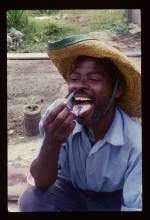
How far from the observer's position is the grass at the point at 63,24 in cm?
288

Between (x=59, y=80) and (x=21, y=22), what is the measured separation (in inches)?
15.9

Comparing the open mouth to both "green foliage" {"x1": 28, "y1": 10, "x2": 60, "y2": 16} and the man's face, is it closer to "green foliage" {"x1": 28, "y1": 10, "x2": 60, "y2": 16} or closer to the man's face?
the man's face

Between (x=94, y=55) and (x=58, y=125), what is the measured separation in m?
0.37

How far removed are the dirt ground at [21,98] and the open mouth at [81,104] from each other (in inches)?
7.4

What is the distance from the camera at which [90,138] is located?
2.73 meters

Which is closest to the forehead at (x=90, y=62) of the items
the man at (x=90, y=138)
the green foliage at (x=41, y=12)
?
the man at (x=90, y=138)

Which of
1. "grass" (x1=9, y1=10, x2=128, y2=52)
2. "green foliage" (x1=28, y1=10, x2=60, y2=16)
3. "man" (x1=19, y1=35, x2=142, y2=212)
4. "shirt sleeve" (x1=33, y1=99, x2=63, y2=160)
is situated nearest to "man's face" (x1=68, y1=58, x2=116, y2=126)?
"man" (x1=19, y1=35, x2=142, y2=212)

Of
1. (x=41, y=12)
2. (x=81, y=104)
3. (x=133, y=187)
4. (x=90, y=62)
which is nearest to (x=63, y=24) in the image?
(x=41, y=12)

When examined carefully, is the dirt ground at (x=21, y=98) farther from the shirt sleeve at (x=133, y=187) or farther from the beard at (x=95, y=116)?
the shirt sleeve at (x=133, y=187)

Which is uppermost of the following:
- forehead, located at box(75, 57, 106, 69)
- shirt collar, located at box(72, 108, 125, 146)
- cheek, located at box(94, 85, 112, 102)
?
forehead, located at box(75, 57, 106, 69)

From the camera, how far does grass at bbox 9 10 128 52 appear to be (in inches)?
113

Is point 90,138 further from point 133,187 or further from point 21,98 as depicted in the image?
point 21,98

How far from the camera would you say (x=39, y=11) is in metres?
2.95
